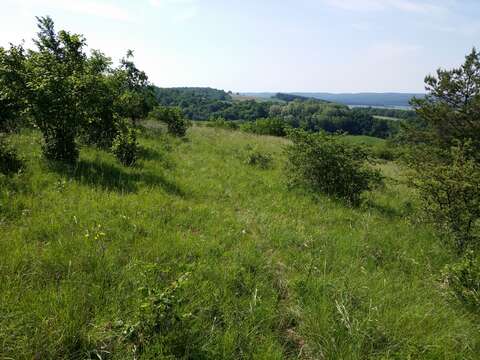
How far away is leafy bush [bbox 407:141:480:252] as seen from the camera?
5.11 meters

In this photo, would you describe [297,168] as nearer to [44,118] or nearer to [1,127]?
[44,118]

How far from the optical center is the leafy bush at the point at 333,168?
25.0 ft

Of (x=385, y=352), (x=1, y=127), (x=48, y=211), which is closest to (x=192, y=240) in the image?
(x=48, y=211)

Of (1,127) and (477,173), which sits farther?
(1,127)

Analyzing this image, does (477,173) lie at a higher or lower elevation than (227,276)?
higher

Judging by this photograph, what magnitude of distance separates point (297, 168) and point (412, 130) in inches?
815

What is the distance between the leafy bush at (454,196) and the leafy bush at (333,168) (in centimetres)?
167

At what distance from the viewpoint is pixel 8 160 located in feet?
17.6

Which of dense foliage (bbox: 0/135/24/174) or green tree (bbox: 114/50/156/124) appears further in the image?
green tree (bbox: 114/50/156/124)

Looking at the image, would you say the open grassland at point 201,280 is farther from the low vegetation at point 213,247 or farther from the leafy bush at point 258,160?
the leafy bush at point 258,160

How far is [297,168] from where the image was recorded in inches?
333

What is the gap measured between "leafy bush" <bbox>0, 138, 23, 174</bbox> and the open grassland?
0.77 ft

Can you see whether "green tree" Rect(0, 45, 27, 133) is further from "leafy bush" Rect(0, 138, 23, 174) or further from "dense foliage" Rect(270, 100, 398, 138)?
"dense foliage" Rect(270, 100, 398, 138)

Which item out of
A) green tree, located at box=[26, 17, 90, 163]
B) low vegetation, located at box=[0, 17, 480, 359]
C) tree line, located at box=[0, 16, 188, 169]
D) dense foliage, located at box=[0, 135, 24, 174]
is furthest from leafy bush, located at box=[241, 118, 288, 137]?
dense foliage, located at box=[0, 135, 24, 174]
